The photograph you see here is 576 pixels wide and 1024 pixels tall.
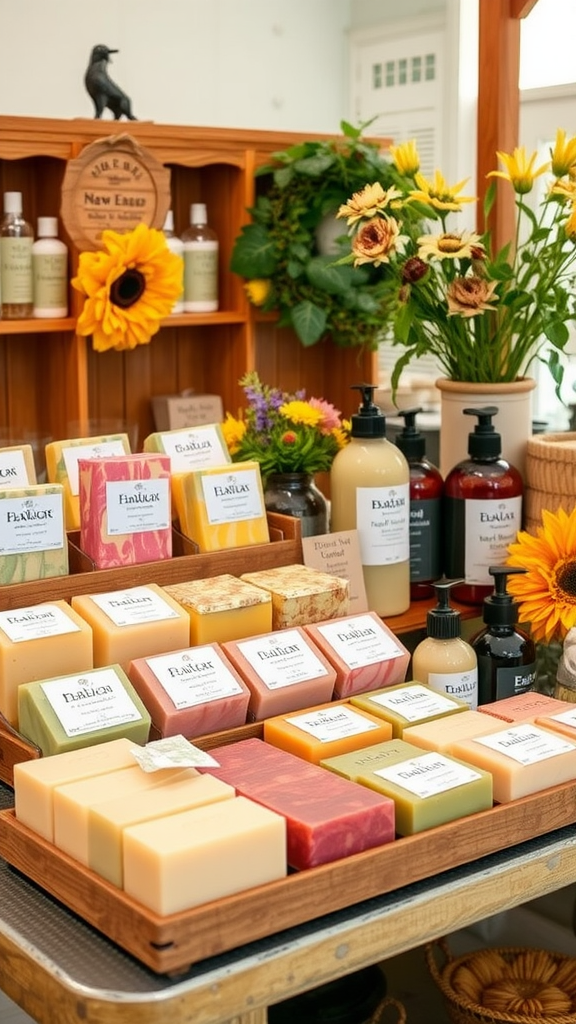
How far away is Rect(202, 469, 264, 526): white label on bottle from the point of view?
5.64 ft

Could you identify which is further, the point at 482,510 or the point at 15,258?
the point at 15,258

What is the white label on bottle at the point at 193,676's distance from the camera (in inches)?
55.1

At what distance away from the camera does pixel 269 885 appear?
1.11 meters

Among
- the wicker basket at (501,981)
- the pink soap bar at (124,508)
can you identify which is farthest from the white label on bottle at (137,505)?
the wicker basket at (501,981)

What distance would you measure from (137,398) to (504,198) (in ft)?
4.88

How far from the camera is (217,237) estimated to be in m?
3.71

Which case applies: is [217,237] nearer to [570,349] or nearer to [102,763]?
[570,349]

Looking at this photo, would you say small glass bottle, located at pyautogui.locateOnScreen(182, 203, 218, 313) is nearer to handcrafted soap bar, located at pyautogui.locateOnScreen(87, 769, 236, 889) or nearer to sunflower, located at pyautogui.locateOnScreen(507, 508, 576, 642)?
sunflower, located at pyautogui.locateOnScreen(507, 508, 576, 642)

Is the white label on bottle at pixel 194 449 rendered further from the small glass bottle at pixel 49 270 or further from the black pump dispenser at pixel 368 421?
the small glass bottle at pixel 49 270

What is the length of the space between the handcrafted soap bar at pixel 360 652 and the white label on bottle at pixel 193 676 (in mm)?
156

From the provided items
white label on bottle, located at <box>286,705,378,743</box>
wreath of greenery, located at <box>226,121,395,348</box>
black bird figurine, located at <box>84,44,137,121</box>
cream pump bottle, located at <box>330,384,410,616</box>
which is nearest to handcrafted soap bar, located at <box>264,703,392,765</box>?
white label on bottle, located at <box>286,705,378,743</box>

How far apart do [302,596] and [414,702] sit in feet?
0.72

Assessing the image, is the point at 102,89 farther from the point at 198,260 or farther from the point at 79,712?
the point at 79,712

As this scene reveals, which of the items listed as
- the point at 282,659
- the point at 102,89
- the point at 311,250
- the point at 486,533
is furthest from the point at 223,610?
the point at 102,89
